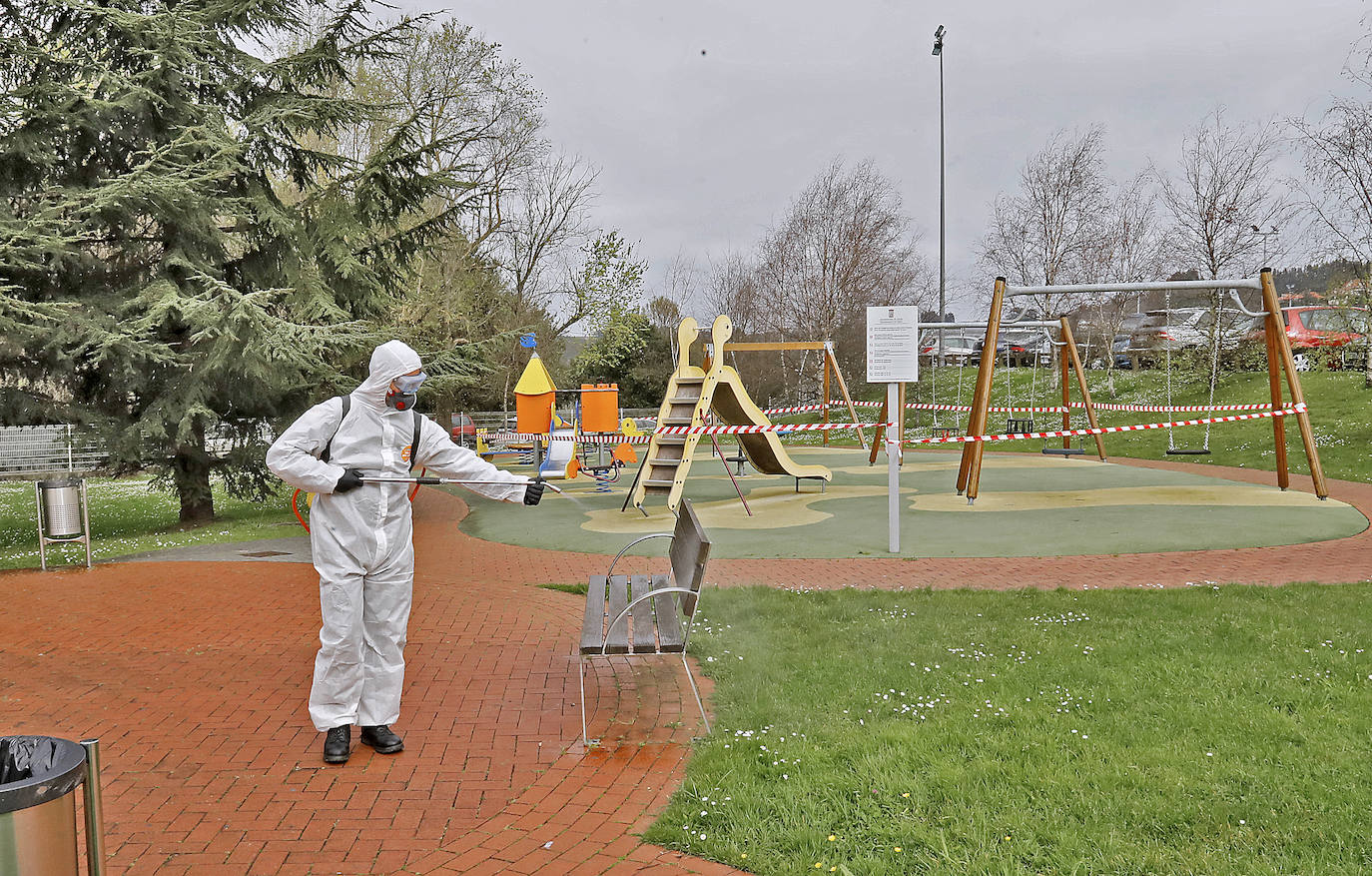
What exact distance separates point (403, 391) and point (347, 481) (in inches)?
20.3

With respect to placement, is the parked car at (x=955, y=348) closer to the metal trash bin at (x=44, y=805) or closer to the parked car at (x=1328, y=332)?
the parked car at (x=1328, y=332)

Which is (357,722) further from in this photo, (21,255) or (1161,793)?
(21,255)

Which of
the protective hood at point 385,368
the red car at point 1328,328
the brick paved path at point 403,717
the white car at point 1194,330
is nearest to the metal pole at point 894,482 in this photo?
the brick paved path at point 403,717

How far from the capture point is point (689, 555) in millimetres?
5047

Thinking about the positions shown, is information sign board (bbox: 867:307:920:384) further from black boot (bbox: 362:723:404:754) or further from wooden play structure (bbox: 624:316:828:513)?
black boot (bbox: 362:723:404:754)

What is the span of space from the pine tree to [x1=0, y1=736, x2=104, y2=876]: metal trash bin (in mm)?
10751

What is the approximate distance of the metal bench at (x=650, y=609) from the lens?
463cm

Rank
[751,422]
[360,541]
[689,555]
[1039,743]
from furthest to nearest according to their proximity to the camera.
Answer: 1. [751,422]
2. [689,555]
3. [360,541]
4. [1039,743]

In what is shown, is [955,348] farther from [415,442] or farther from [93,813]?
[93,813]

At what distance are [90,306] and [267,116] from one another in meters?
3.72

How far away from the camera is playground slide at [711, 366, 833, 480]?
13.8m

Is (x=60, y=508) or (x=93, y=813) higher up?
(x=93, y=813)

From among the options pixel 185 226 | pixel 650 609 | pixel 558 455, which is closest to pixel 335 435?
pixel 650 609

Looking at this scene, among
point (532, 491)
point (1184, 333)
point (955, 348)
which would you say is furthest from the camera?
point (955, 348)
